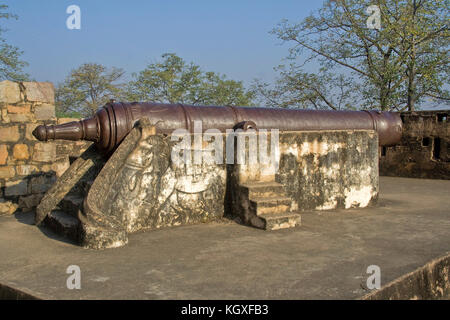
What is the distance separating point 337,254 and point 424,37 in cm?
1080

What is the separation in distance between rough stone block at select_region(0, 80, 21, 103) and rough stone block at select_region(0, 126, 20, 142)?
344mm

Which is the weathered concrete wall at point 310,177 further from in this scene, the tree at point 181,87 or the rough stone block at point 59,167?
the tree at point 181,87

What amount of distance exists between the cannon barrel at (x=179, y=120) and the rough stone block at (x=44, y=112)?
179 centimetres

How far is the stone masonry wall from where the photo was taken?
18.5ft

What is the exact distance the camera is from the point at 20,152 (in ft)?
19.0

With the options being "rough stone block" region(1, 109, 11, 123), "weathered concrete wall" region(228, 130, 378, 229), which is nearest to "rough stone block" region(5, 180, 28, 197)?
"rough stone block" region(1, 109, 11, 123)

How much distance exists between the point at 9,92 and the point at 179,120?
2.55m

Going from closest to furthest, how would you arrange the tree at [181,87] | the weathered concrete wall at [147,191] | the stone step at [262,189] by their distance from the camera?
the weathered concrete wall at [147,191]
the stone step at [262,189]
the tree at [181,87]

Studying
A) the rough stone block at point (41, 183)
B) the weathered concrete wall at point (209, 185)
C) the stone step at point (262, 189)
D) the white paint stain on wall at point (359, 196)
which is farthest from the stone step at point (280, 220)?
the rough stone block at point (41, 183)

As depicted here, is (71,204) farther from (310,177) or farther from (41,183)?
(310,177)

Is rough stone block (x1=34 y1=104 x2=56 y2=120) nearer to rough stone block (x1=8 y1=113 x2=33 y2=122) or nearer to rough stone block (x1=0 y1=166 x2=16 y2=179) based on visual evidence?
rough stone block (x1=8 y1=113 x2=33 y2=122)

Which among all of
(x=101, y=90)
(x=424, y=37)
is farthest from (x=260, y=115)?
(x=101, y=90)

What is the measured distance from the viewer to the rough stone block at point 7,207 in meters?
5.61
